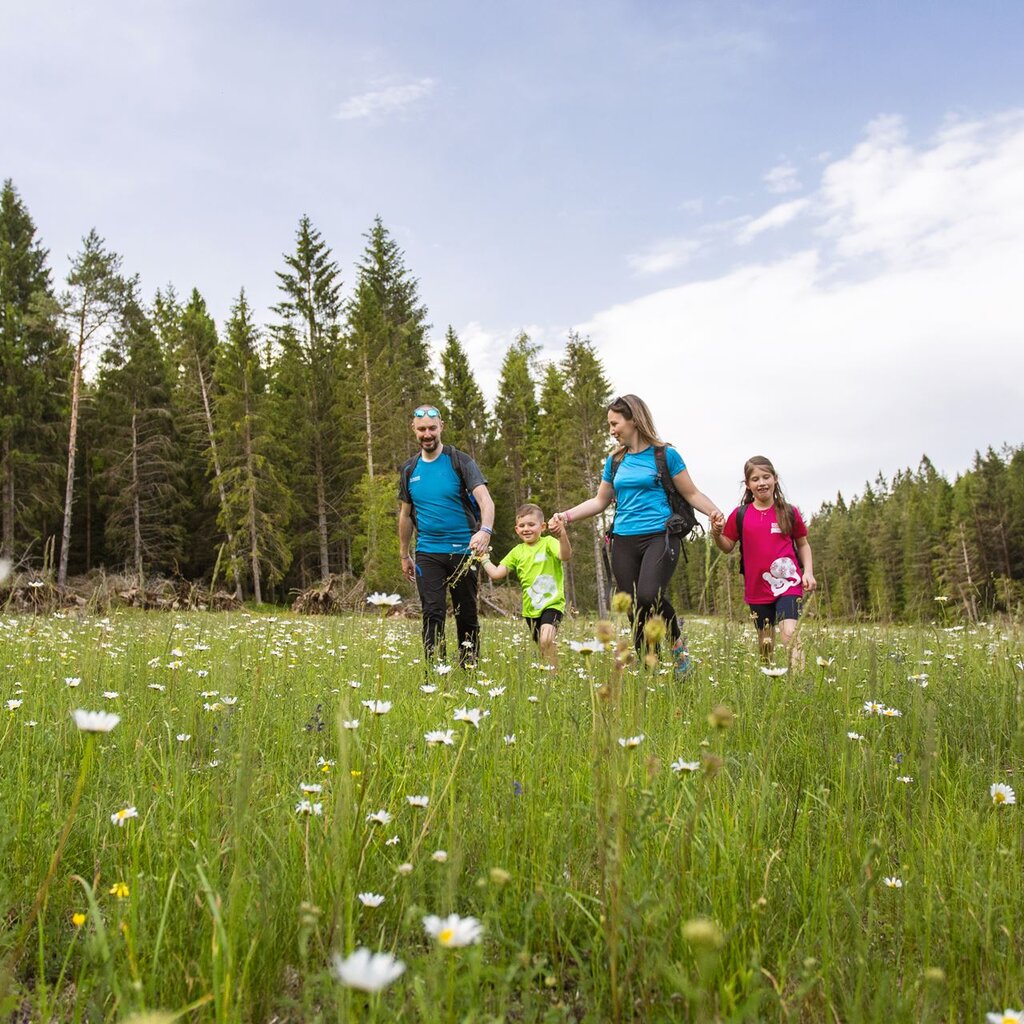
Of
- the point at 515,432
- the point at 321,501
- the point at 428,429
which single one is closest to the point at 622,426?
the point at 428,429

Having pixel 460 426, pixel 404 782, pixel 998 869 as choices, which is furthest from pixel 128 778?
pixel 460 426

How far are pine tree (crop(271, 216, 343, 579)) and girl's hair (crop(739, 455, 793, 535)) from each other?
34897 millimetres

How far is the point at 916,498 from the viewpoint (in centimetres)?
8612

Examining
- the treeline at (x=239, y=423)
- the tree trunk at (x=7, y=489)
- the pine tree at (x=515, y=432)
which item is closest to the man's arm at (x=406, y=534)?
the treeline at (x=239, y=423)

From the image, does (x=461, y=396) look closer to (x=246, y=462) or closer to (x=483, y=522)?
(x=246, y=462)

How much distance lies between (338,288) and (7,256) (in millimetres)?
15591

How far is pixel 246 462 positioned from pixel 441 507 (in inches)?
1223

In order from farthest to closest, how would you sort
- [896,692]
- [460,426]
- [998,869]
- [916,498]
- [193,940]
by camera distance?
[916,498] → [460,426] → [896,692] → [998,869] → [193,940]

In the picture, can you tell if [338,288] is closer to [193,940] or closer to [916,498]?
[193,940]

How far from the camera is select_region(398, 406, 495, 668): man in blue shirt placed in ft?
19.9

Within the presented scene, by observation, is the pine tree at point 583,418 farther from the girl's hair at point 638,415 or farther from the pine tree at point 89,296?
the girl's hair at point 638,415

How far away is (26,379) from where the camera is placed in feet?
106

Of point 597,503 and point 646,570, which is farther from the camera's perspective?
point 597,503

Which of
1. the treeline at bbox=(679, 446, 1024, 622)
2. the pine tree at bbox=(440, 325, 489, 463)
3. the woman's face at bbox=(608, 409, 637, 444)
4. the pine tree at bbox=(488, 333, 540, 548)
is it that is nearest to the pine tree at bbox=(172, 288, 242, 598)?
the pine tree at bbox=(440, 325, 489, 463)
